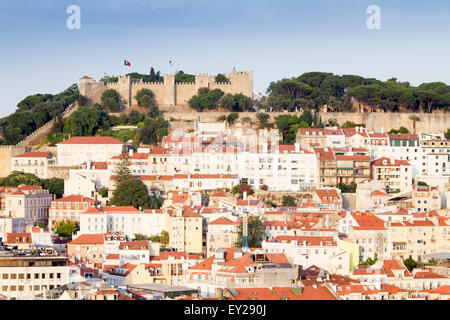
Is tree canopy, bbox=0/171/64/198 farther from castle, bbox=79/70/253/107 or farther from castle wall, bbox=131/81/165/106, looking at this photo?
castle wall, bbox=131/81/165/106

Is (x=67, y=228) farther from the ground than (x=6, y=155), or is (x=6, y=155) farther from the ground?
(x=6, y=155)

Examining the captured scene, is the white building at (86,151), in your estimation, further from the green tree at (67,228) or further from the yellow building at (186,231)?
the yellow building at (186,231)

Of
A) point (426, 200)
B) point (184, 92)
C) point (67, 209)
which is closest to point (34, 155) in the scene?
point (67, 209)

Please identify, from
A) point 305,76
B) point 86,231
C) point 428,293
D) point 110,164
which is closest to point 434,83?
point 305,76

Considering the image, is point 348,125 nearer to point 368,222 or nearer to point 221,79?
point 221,79

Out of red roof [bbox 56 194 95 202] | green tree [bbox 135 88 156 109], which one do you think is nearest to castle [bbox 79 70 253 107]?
green tree [bbox 135 88 156 109]

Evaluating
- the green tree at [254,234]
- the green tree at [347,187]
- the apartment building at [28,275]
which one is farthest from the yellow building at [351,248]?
the apartment building at [28,275]

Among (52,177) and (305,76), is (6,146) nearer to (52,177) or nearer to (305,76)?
(52,177)
